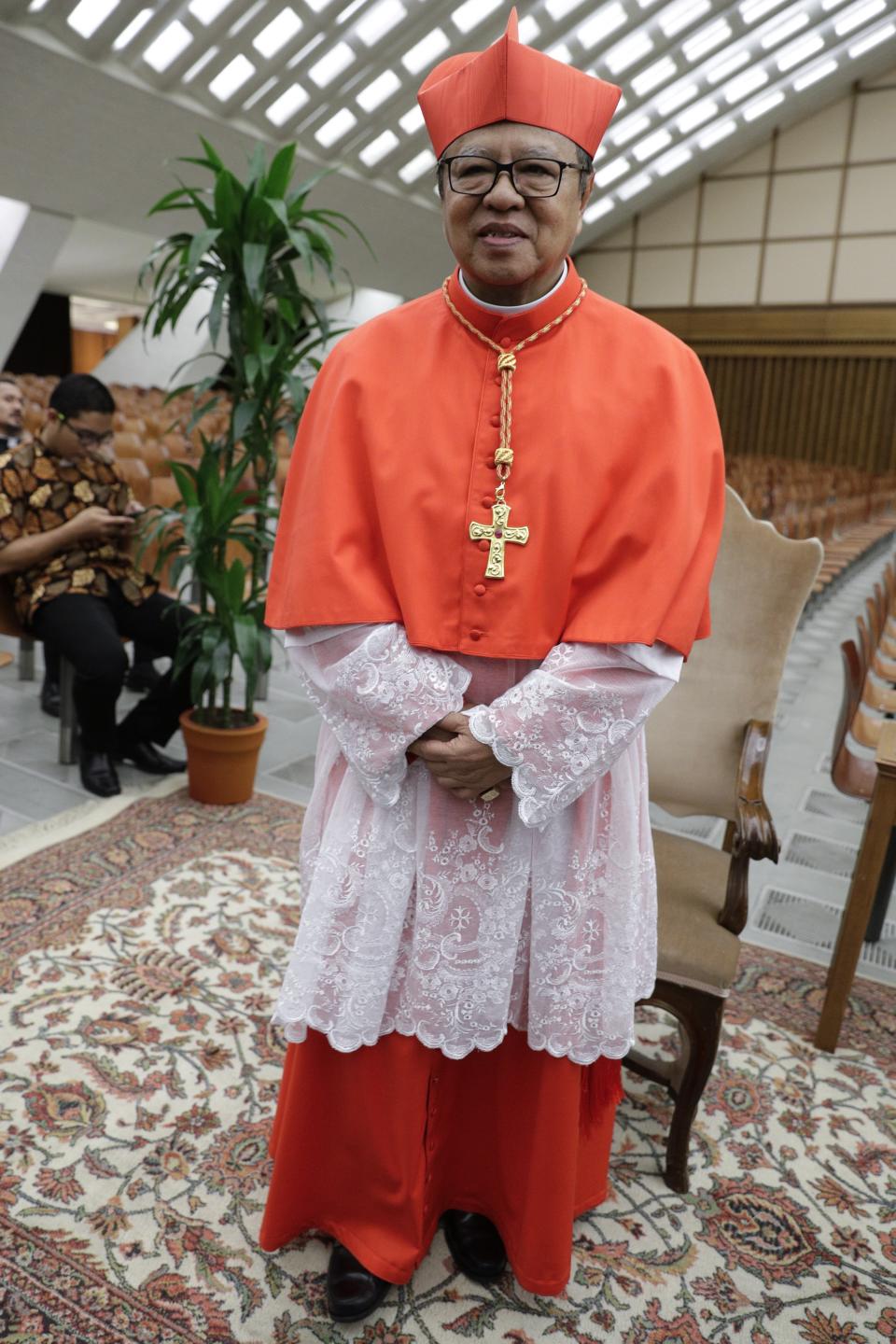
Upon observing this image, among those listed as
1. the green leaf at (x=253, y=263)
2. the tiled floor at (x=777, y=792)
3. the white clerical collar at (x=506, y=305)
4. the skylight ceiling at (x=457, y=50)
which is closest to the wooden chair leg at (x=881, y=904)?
the tiled floor at (x=777, y=792)

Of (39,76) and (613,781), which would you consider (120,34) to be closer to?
(39,76)

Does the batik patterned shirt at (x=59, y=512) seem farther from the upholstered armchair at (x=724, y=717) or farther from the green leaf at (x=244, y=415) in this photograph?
the upholstered armchair at (x=724, y=717)

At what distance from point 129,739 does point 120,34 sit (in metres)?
7.05

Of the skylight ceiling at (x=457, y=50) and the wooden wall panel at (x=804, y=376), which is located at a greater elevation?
the skylight ceiling at (x=457, y=50)

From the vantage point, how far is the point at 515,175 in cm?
114

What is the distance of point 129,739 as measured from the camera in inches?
132

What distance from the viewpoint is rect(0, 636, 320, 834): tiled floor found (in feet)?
9.94

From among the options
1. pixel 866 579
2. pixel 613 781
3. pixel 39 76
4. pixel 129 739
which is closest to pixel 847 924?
pixel 613 781

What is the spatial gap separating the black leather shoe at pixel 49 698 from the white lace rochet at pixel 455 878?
2772 mm

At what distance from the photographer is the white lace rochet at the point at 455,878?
3.98 feet

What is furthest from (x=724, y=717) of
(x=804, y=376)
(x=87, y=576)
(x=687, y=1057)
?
(x=804, y=376)

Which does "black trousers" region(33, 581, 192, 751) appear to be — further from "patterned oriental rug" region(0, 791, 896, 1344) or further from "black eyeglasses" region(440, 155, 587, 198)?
"black eyeglasses" region(440, 155, 587, 198)

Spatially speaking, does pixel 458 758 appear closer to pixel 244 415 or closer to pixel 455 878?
pixel 455 878

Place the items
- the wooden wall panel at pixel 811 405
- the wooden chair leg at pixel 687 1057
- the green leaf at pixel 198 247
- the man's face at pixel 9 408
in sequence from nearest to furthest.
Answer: the wooden chair leg at pixel 687 1057
the green leaf at pixel 198 247
the man's face at pixel 9 408
the wooden wall panel at pixel 811 405
